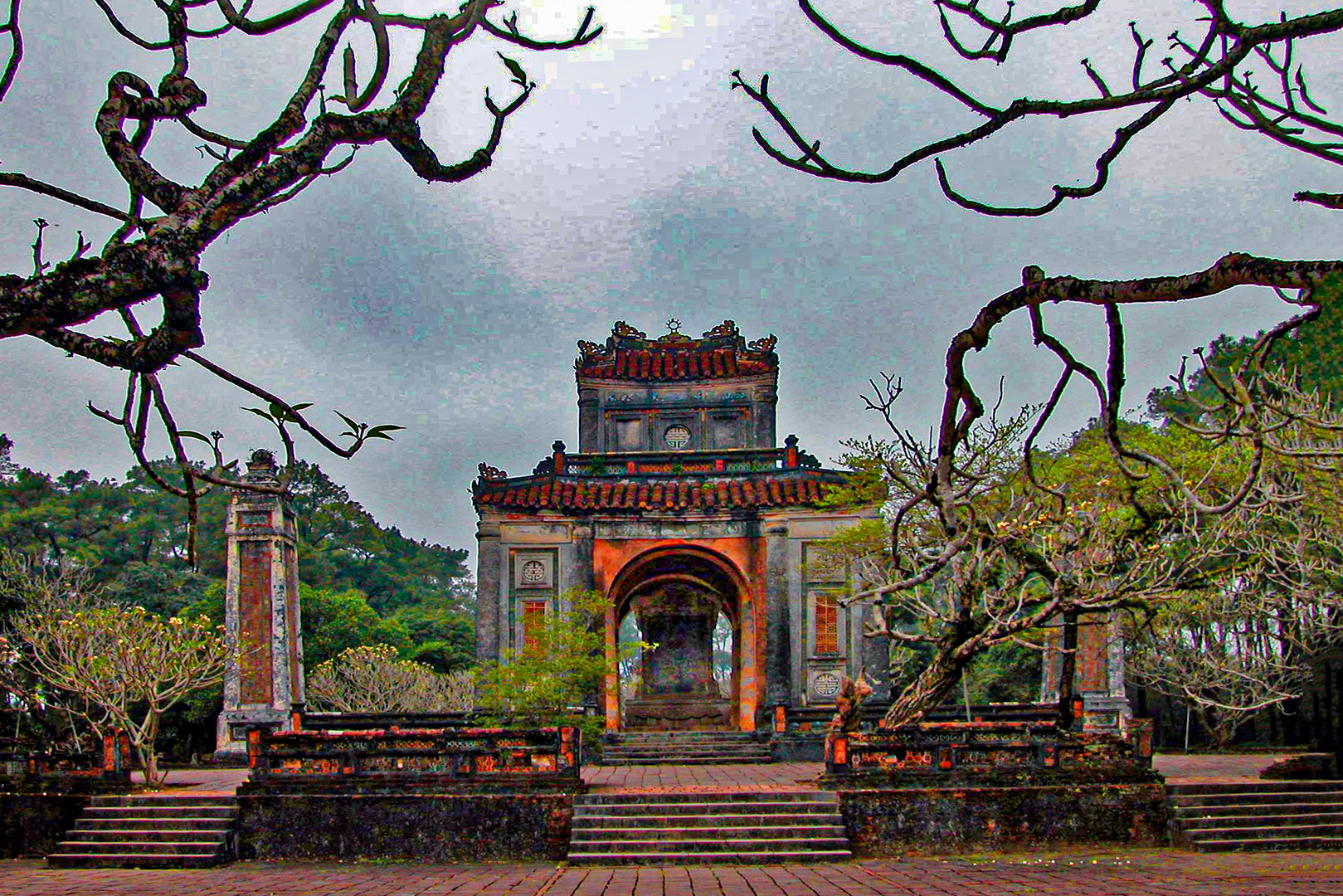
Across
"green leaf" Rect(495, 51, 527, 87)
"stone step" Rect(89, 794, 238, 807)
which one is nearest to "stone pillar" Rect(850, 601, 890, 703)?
"stone step" Rect(89, 794, 238, 807)

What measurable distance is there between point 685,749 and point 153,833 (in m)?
10.4

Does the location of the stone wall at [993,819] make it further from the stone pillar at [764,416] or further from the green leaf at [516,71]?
the stone pillar at [764,416]

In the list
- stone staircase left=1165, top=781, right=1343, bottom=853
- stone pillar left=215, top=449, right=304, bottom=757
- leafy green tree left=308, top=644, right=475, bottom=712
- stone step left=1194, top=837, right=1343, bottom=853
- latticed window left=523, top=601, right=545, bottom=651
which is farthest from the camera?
leafy green tree left=308, top=644, right=475, bottom=712

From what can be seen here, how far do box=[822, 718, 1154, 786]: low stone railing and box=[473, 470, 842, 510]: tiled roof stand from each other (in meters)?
9.32

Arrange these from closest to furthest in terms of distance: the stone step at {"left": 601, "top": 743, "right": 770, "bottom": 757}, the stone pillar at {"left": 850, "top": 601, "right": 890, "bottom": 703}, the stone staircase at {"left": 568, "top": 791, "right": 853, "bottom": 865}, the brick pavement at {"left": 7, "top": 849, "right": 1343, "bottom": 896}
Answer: the brick pavement at {"left": 7, "top": 849, "right": 1343, "bottom": 896}
the stone staircase at {"left": 568, "top": 791, "right": 853, "bottom": 865}
the stone step at {"left": 601, "top": 743, "right": 770, "bottom": 757}
the stone pillar at {"left": 850, "top": 601, "right": 890, "bottom": 703}

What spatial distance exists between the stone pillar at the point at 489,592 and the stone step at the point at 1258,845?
46.2ft

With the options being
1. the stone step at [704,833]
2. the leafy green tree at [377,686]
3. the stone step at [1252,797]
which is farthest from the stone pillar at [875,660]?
the leafy green tree at [377,686]

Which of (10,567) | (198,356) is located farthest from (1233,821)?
(10,567)

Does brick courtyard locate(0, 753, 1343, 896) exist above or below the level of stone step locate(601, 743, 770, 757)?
above

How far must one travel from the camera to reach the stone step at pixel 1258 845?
14242mm

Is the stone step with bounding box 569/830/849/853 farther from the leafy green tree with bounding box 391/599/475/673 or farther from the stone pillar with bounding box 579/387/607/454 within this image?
the leafy green tree with bounding box 391/599/475/673

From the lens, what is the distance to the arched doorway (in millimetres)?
27047

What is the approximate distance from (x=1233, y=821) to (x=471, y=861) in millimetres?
9783

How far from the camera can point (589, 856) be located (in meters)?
14.1
